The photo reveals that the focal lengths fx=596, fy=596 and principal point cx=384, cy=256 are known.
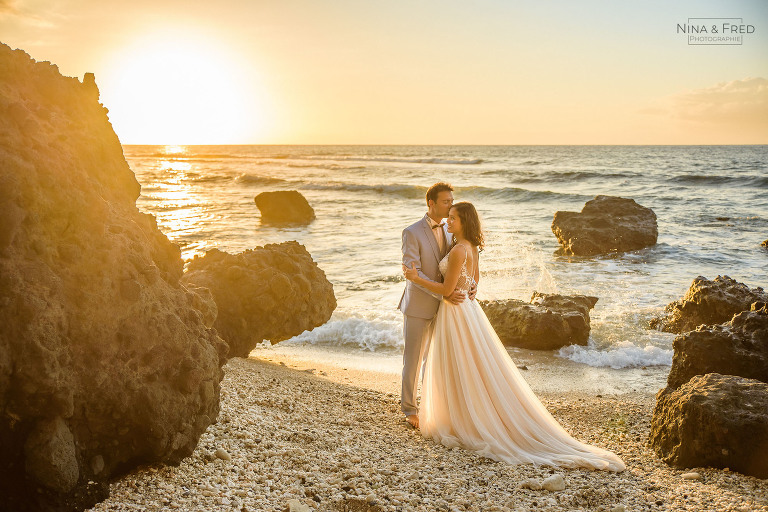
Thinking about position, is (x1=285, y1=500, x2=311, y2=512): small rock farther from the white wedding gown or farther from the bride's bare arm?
the bride's bare arm

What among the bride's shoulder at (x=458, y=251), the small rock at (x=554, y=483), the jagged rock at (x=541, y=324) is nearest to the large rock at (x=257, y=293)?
the bride's shoulder at (x=458, y=251)

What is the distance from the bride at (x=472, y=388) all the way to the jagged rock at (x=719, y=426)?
0.61m

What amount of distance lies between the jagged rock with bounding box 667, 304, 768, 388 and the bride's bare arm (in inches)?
98.6

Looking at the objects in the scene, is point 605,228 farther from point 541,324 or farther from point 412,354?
point 412,354

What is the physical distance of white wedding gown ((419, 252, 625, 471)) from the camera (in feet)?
17.2

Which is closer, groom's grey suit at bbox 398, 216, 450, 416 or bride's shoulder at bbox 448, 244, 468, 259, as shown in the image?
bride's shoulder at bbox 448, 244, 468, 259

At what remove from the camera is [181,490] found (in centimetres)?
381

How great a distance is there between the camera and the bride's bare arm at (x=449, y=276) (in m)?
5.84

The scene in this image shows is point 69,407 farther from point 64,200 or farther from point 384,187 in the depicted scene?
point 384,187

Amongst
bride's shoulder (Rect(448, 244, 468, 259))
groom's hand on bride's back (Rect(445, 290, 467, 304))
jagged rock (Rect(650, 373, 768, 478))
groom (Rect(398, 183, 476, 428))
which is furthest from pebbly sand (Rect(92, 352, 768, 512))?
bride's shoulder (Rect(448, 244, 468, 259))

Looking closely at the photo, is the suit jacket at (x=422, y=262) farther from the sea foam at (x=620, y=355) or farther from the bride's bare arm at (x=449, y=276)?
the sea foam at (x=620, y=355)

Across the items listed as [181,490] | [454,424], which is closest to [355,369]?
[454,424]

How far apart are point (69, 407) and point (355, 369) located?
577cm

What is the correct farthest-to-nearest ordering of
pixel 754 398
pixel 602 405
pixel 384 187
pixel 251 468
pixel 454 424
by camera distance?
pixel 384 187
pixel 602 405
pixel 454 424
pixel 754 398
pixel 251 468
